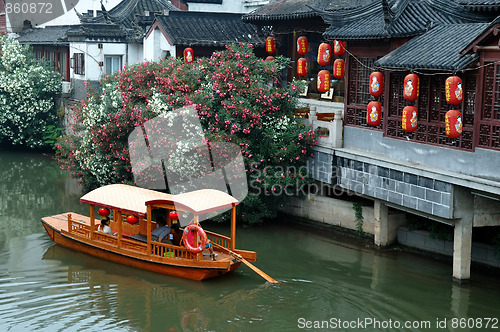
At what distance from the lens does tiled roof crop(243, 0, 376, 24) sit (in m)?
23.1

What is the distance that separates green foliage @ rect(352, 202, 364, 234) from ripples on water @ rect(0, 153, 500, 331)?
1.63ft

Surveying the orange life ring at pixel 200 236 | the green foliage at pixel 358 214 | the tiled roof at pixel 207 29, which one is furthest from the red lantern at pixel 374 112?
the tiled roof at pixel 207 29

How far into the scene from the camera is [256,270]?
1553cm

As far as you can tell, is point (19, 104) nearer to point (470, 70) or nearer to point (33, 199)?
point (33, 199)

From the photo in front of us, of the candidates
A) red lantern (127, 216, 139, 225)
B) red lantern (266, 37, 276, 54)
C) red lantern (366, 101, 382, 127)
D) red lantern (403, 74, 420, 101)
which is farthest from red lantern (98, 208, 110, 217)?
red lantern (266, 37, 276, 54)

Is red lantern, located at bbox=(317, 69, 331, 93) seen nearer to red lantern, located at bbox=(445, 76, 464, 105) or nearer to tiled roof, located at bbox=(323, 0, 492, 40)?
tiled roof, located at bbox=(323, 0, 492, 40)

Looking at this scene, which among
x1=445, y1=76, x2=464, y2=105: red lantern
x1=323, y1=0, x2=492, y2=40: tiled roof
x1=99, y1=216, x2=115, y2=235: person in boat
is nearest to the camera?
x1=445, y1=76, x2=464, y2=105: red lantern

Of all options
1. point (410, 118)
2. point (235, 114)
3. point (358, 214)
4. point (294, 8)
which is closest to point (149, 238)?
point (235, 114)

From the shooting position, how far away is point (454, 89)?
14.6m

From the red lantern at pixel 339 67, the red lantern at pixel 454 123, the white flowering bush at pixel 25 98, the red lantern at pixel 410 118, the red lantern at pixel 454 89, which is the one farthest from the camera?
the white flowering bush at pixel 25 98

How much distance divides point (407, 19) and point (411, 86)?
232cm

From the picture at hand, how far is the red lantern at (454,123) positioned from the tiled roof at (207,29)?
13394 millimetres

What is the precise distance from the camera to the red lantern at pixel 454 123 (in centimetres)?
1481

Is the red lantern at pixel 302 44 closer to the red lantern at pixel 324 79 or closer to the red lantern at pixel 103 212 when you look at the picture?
the red lantern at pixel 324 79
